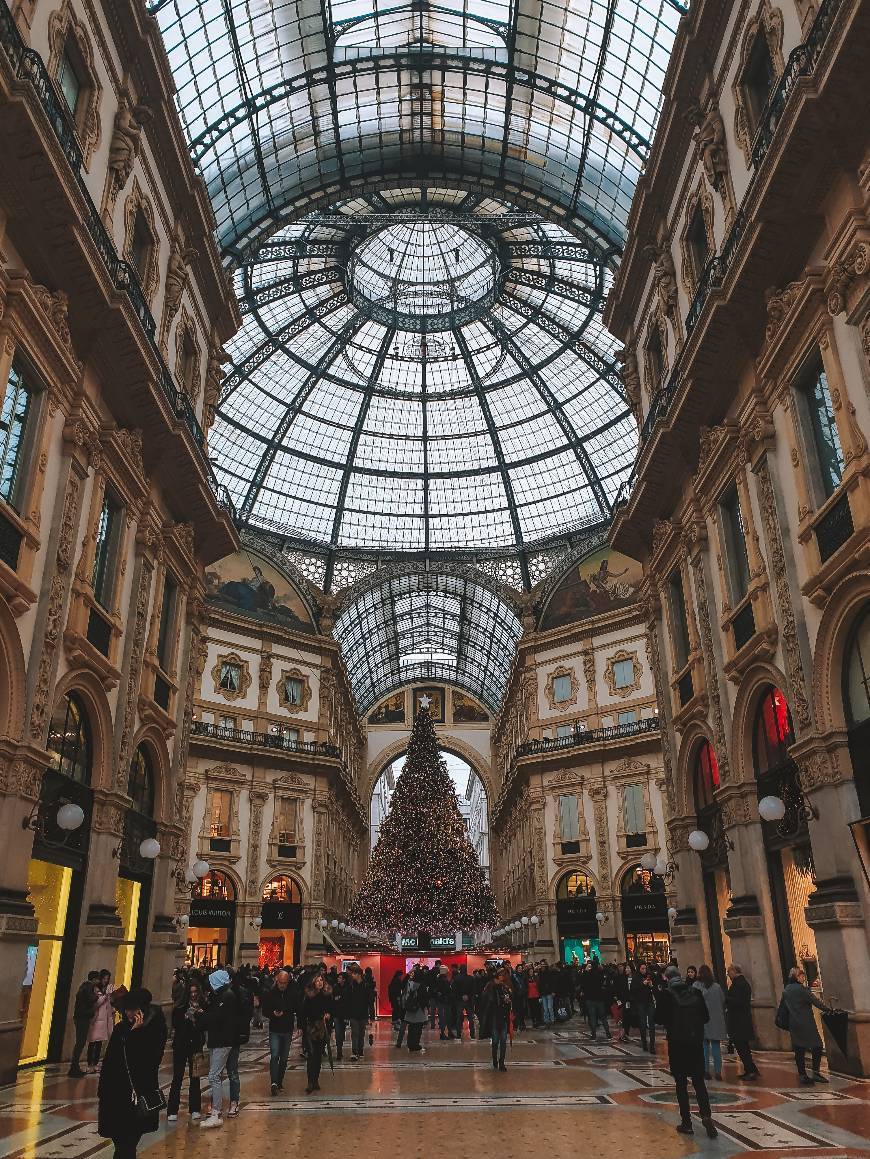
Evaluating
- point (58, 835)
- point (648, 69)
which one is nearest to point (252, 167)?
point (648, 69)

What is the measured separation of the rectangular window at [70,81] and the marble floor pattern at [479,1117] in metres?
15.4

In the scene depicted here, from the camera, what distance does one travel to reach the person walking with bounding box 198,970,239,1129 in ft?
32.9

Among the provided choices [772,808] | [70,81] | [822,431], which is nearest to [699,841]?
[772,808]

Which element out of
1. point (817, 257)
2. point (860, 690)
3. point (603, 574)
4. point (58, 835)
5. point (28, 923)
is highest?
point (603, 574)

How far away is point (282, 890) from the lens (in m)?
41.9

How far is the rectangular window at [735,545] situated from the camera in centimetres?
1845

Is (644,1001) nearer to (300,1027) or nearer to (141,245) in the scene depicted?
(300,1027)

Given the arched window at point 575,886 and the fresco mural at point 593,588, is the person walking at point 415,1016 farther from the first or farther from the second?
the fresco mural at point 593,588

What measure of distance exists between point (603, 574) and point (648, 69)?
24.9 meters

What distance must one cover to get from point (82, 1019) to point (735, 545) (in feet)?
48.3

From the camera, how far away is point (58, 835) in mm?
15852

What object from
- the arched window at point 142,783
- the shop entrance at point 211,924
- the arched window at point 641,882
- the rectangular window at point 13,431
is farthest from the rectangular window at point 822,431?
the shop entrance at point 211,924

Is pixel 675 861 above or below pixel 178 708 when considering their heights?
below

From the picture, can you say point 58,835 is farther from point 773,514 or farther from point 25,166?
point 773,514
